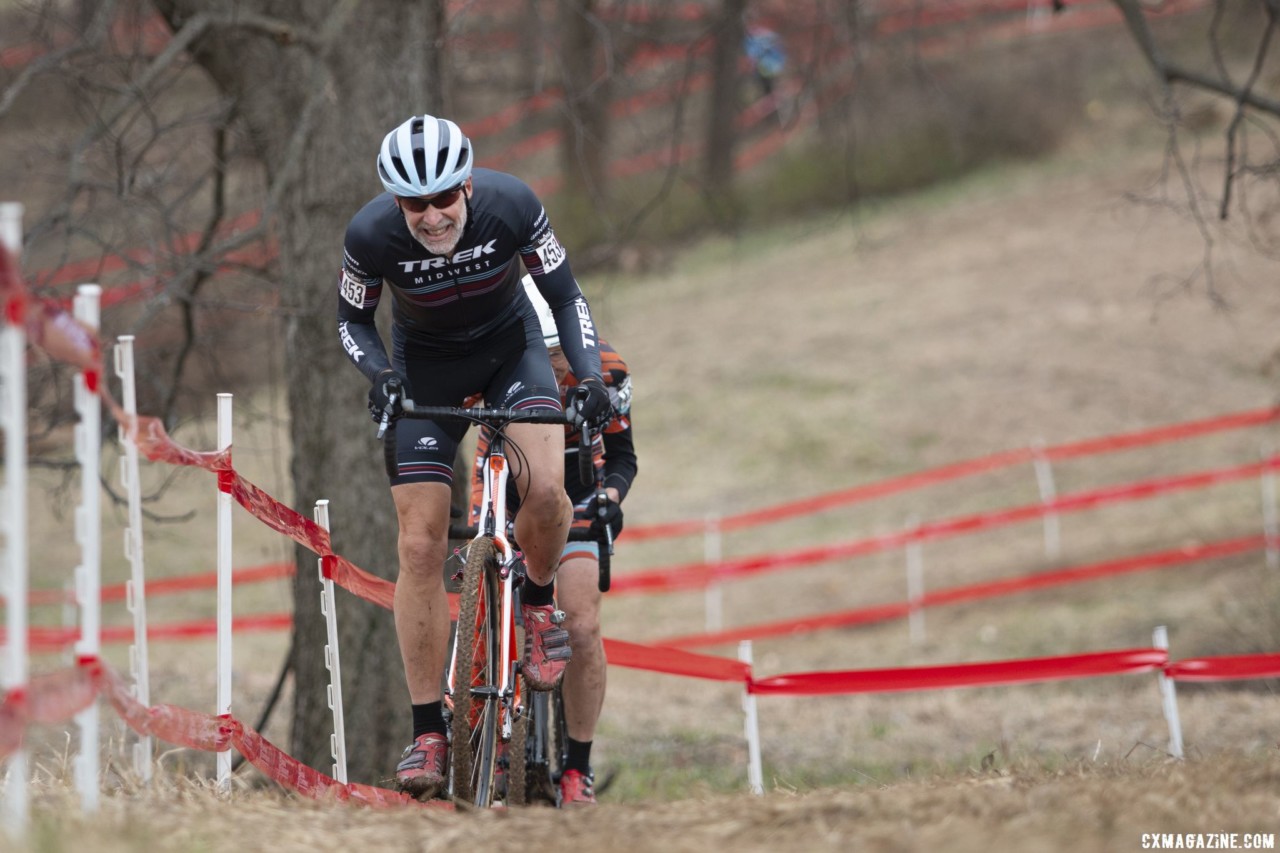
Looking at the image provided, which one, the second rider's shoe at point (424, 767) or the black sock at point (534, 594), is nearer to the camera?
the second rider's shoe at point (424, 767)

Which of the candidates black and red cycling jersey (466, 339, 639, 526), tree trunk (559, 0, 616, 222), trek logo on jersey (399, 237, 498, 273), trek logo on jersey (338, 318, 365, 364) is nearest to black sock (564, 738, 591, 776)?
black and red cycling jersey (466, 339, 639, 526)

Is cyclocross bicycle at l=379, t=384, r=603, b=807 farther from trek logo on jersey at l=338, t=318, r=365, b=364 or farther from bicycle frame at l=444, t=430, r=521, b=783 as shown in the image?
trek logo on jersey at l=338, t=318, r=365, b=364

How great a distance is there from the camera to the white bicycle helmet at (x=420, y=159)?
527 centimetres

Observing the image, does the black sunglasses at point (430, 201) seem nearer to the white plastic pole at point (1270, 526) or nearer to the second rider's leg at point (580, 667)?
the second rider's leg at point (580, 667)

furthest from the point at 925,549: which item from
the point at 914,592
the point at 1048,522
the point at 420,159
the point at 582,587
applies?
the point at 420,159

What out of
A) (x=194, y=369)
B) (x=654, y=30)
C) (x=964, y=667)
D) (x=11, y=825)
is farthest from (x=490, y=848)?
(x=194, y=369)

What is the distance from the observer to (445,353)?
5922 millimetres

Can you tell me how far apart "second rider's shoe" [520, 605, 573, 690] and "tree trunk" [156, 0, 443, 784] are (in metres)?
1.80

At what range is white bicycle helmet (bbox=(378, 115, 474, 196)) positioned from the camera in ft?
17.3

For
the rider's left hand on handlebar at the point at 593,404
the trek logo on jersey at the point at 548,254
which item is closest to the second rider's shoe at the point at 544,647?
the rider's left hand on handlebar at the point at 593,404

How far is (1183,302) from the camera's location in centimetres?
2342

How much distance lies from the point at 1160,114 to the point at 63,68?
21.0 feet

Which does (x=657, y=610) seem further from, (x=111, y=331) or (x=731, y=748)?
(x=111, y=331)

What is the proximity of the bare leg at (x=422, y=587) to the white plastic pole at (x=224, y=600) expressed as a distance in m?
0.65
